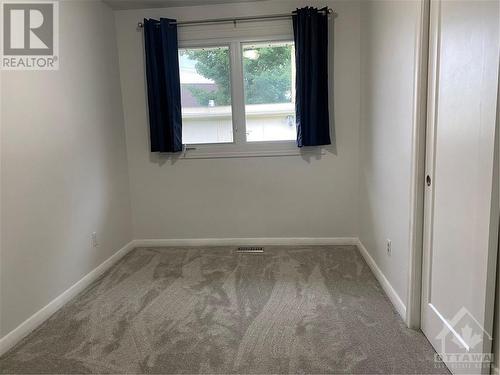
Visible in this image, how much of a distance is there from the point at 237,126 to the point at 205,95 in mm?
463

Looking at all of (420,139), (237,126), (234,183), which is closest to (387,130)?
(420,139)

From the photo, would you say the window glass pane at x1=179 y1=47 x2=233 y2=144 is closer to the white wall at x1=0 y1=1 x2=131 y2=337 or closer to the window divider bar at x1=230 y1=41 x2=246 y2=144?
the window divider bar at x1=230 y1=41 x2=246 y2=144

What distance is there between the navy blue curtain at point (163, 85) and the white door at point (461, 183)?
7.86ft

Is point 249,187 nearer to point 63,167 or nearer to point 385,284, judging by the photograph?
point 385,284

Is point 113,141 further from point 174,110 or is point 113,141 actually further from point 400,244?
point 400,244

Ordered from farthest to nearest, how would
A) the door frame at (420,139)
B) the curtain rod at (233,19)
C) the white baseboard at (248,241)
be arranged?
the white baseboard at (248,241) < the curtain rod at (233,19) < the door frame at (420,139)

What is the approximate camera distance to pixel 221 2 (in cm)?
349

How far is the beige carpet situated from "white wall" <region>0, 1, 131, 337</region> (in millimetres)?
315

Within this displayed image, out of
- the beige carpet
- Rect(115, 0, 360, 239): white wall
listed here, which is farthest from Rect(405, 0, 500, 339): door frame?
Rect(115, 0, 360, 239): white wall

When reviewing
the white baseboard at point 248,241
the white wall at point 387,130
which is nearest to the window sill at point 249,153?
the white wall at point 387,130

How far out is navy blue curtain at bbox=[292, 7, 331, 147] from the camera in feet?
11.0

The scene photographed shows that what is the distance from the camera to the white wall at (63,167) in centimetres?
223

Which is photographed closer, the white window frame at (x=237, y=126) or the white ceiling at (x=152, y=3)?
the white ceiling at (x=152, y=3)

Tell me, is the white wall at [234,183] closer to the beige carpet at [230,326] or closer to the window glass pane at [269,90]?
the window glass pane at [269,90]
